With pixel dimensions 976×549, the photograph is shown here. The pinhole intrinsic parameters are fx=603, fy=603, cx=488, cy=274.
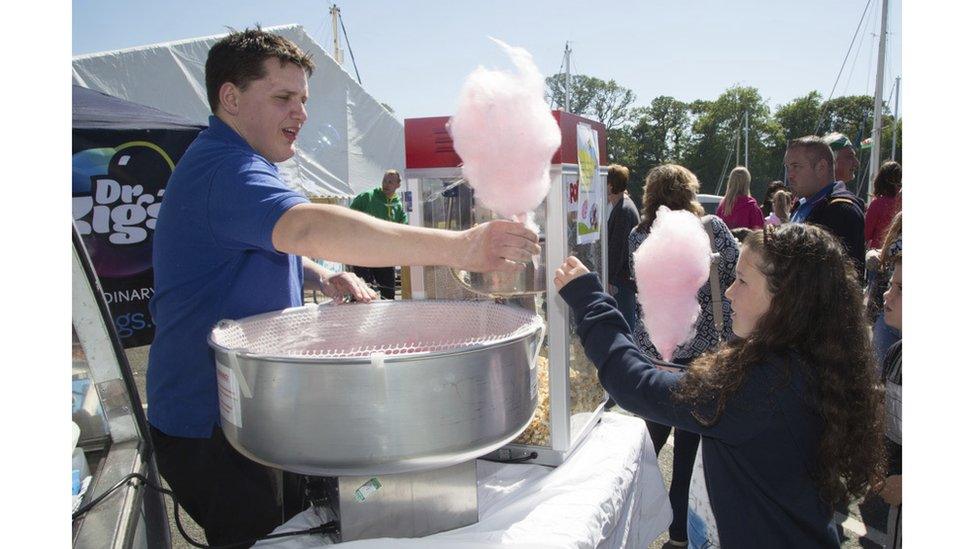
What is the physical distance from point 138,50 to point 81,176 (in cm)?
456

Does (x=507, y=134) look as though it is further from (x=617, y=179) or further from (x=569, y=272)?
(x=617, y=179)

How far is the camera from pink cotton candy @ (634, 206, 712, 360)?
1868 mm

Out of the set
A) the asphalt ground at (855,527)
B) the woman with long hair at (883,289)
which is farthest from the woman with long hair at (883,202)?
the asphalt ground at (855,527)

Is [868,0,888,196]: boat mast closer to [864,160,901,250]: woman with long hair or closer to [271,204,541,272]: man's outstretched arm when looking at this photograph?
[864,160,901,250]: woman with long hair

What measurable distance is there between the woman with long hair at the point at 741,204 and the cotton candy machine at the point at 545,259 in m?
4.16

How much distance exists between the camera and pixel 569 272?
1571 mm

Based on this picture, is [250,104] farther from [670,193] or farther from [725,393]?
[670,193]

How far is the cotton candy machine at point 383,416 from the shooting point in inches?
35.7

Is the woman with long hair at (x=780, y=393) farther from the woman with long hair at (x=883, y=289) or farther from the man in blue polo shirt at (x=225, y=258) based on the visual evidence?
the woman with long hair at (x=883, y=289)

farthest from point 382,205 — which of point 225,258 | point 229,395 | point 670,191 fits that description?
point 229,395

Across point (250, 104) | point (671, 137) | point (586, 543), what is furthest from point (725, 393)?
point (671, 137)

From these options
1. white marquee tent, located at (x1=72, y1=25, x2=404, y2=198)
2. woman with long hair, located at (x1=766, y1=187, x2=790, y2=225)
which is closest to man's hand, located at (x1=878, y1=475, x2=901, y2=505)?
woman with long hair, located at (x1=766, y1=187, x2=790, y2=225)

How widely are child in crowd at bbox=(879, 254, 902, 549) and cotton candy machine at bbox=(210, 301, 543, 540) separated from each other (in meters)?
1.43

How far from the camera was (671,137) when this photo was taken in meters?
44.9
